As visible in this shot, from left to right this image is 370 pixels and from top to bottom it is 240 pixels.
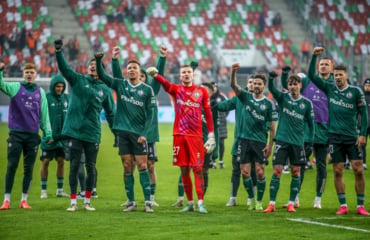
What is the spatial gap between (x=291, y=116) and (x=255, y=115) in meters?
0.59

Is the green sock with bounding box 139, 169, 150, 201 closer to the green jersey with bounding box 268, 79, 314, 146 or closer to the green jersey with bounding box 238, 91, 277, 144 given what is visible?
the green jersey with bounding box 238, 91, 277, 144

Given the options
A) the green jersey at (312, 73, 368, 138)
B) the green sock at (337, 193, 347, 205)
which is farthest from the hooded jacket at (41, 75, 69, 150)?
the green sock at (337, 193, 347, 205)

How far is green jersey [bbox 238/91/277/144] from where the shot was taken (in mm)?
11904

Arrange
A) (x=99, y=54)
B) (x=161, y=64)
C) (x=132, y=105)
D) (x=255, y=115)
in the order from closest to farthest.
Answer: (x=99, y=54) < (x=132, y=105) < (x=255, y=115) < (x=161, y=64)

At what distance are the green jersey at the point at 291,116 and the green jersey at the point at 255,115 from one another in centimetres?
20

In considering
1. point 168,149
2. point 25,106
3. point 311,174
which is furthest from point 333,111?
point 168,149

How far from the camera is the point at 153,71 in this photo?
10.9 meters

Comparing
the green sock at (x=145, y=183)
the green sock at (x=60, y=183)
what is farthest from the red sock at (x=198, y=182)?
the green sock at (x=60, y=183)

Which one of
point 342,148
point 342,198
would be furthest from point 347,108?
point 342,198

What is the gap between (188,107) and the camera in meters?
11.3

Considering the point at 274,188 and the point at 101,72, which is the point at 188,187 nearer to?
the point at 274,188

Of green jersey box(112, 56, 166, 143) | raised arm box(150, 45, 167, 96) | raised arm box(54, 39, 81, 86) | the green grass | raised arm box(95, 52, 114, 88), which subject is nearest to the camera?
the green grass

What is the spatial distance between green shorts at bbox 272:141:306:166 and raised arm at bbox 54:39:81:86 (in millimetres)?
3335

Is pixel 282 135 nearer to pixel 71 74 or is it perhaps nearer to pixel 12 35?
pixel 71 74
